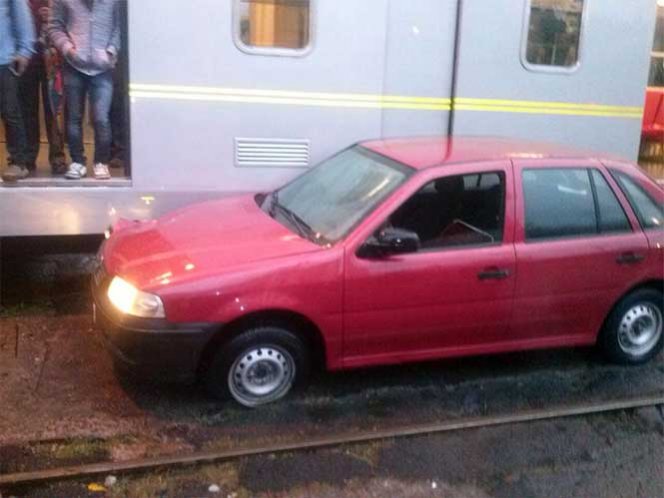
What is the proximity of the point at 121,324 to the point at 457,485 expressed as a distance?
2.09 m

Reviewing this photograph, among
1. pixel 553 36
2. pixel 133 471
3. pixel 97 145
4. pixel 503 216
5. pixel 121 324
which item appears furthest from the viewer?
pixel 553 36

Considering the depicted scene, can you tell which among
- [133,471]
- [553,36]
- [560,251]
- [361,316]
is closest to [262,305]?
[361,316]

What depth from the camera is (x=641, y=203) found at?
20.1 feet

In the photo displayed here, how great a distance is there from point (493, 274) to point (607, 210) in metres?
1.05

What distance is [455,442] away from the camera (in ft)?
16.7

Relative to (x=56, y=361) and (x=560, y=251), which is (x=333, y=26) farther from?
(x=56, y=361)

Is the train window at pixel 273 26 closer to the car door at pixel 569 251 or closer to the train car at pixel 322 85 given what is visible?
the train car at pixel 322 85

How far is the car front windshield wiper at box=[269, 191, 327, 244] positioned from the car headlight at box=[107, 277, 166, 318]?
1049 millimetres

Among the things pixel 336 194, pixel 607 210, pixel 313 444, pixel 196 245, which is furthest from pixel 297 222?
pixel 607 210

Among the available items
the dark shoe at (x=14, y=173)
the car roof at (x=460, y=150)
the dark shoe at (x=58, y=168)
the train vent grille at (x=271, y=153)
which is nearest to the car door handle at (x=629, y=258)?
the car roof at (x=460, y=150)

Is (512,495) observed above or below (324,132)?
below

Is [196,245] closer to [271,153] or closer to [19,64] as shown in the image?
[271,153]

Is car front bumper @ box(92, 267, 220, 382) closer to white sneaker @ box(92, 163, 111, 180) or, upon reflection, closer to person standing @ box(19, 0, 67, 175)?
white sneaker @ box(92, 163, 111, 180)

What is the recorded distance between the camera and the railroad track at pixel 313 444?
4.46 m
